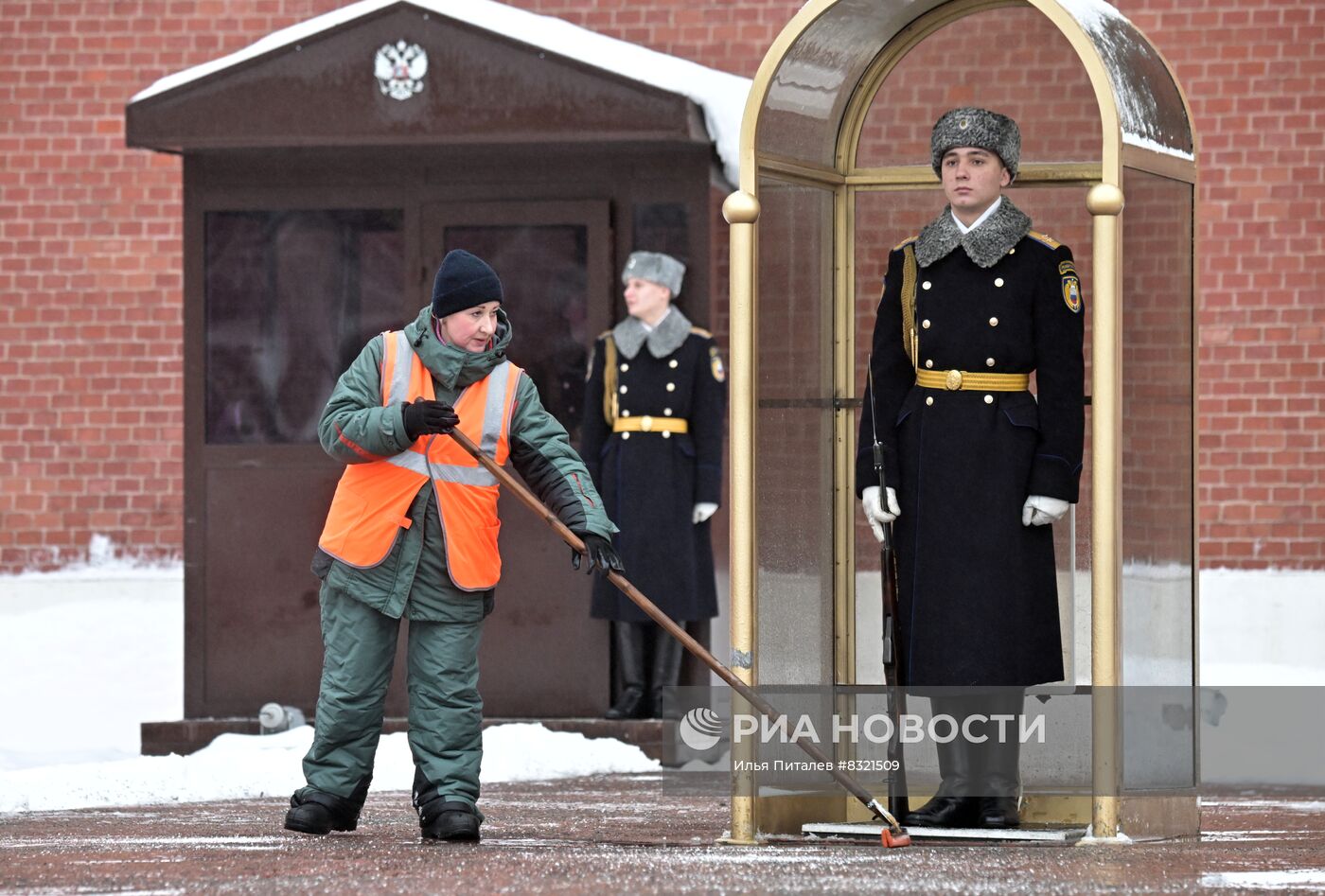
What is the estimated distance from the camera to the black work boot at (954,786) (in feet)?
21.4

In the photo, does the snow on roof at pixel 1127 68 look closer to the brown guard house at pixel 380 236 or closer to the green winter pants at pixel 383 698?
the green winter pants at pixel 383 698

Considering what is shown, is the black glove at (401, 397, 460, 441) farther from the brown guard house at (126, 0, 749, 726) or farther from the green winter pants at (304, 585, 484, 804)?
the brown guard house at (126, 0, 749, 726)

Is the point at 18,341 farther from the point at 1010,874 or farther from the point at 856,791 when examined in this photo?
the point at 1010,874

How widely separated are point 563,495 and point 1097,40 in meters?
1.75

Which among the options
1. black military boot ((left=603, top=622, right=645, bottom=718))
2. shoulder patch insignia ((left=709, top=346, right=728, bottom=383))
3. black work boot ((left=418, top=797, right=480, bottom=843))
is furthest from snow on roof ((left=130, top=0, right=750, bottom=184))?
black work boot ((left=418, top=797, right=480, bottom=843))

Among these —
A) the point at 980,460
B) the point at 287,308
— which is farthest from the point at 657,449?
the point at 980,460

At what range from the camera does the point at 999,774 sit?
21.4 ft

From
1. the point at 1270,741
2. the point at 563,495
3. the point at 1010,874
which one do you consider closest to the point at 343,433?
the point at 563,495

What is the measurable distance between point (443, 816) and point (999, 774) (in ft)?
4.61

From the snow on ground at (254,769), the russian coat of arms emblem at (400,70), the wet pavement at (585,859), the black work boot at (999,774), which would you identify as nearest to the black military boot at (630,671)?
the snow on ground at (254,769)

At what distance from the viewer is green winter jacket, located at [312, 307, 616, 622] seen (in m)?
6.45

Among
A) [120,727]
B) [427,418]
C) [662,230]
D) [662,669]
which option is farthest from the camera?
[120,727]

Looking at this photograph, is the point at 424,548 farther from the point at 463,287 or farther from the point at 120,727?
the point at 120,727

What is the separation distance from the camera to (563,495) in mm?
6605
